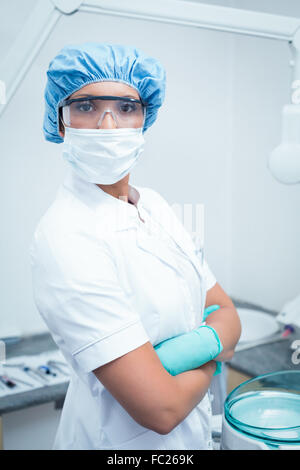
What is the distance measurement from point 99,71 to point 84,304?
0.42m

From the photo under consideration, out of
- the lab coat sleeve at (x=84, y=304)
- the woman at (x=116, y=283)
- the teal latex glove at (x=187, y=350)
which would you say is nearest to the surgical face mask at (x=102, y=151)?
the woman at (x=116, y=283)

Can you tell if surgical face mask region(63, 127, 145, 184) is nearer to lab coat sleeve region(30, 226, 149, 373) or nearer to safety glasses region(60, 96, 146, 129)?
safety glasses region(60, 96, 146, 129)

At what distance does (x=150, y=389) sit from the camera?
0.70 metres

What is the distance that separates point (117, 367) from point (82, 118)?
439 millimetres

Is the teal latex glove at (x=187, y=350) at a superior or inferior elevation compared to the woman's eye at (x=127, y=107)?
inferior

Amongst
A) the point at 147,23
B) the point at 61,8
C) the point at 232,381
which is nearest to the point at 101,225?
the point at 61,8

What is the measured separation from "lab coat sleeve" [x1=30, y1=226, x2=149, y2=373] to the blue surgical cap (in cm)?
29

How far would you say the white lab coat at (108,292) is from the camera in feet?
2.34

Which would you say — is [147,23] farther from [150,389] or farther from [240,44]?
[150,389]

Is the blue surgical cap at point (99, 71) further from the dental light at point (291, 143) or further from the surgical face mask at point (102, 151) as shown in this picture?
the dental light at point (291, 143)

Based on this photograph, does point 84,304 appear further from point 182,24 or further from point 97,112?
point 182,24

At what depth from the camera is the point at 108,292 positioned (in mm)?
719

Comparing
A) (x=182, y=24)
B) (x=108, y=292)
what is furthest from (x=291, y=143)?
(x=108, y=292)

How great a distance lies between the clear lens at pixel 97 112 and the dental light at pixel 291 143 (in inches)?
14.2
